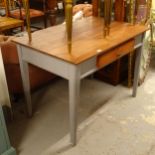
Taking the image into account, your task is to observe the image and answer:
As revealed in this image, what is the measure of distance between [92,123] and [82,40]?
723 millimetres

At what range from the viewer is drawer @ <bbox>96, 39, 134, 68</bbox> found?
1562 mm

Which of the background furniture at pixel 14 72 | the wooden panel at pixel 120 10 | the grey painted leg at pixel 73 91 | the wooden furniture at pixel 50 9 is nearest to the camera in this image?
the grey painted leg at pixel 73 91

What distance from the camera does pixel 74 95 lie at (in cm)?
148

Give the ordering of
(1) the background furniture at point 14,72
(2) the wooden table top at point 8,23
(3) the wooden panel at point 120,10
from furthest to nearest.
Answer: (2) the wooden table top at point 8,23, (3) the wooden panel at point 120,10, (1) the background furniture at point 14,72

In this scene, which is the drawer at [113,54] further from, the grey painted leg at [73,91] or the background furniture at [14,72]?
the background furniture at [14,72]

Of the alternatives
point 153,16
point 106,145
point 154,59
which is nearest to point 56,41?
point 106,145

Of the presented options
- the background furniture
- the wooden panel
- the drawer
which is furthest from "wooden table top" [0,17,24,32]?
the drawer

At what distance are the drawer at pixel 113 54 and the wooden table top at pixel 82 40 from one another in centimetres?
6

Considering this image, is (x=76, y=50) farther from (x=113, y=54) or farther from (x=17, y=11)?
(x=17, y=11)

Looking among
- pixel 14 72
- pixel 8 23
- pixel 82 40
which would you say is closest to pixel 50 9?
pixel 8 23

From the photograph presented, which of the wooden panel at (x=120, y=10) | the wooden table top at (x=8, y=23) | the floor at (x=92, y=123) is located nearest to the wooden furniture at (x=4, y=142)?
the floor at (x=92, y=123)

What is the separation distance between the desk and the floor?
142 mm

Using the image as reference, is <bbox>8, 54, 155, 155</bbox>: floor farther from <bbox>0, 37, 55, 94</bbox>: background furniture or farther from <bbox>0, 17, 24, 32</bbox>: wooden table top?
<bbox>0, 17, 24, 32</bbox>: wooden table top

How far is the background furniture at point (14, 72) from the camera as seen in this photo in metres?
1.94
